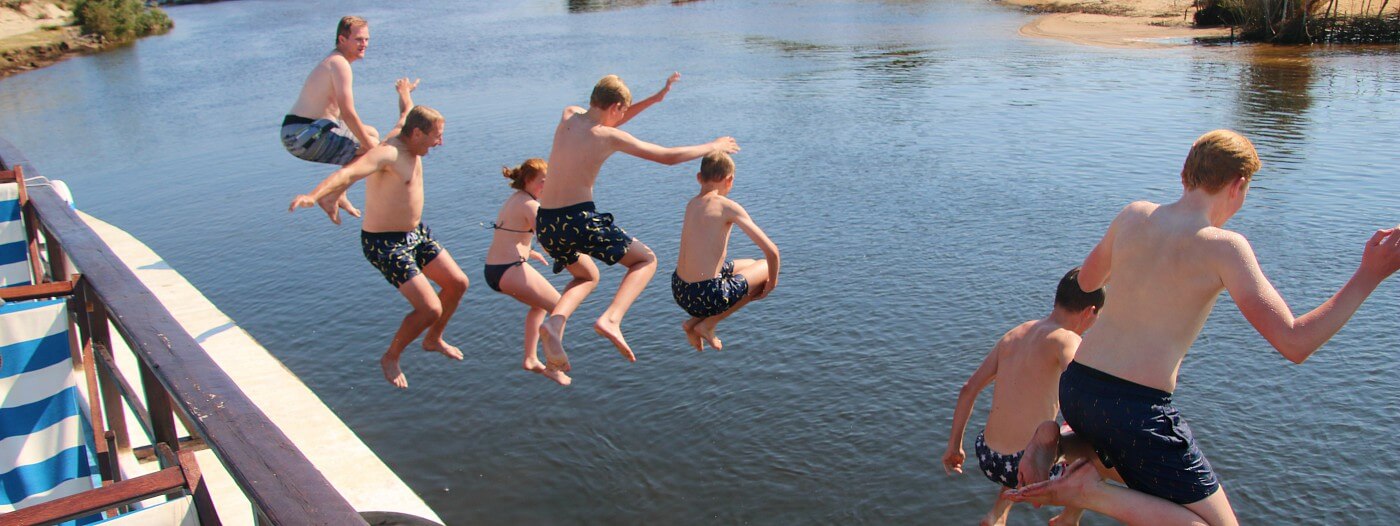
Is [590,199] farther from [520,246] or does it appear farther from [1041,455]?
[1041,455]

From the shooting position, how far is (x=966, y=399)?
7094mm

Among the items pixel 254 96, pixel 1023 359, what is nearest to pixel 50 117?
pixel 254 96

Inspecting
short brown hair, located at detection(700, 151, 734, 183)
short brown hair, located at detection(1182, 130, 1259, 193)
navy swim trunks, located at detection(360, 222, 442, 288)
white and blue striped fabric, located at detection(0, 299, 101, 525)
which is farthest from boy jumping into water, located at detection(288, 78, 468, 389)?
short brown hair, located at detection(1182, 130, 1259, 193)

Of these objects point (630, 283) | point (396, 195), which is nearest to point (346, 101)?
point (396, 195)

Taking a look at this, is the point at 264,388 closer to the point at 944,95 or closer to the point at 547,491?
the point at 547,491

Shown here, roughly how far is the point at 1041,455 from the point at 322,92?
664 centimetres

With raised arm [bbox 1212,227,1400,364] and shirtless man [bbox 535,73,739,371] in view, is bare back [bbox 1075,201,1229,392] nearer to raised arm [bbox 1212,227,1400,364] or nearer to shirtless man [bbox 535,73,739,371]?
raised arm [bbox 1212,227,1400,364]

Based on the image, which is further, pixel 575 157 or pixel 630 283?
pixel 630 283

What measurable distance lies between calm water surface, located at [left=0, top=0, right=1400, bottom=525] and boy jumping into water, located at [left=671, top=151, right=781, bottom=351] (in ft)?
8.43

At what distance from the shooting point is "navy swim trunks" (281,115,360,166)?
369 inches

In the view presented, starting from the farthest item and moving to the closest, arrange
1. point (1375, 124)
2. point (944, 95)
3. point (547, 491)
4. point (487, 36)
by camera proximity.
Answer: point (487, 36)
point (944, 95)
point (1375, 124)
point (547, 491)

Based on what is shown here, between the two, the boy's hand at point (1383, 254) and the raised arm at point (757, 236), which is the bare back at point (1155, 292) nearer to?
the boy's hand at point (1383, 254)

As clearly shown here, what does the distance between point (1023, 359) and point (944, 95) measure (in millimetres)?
22554

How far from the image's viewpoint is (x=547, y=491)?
35.3 ft
